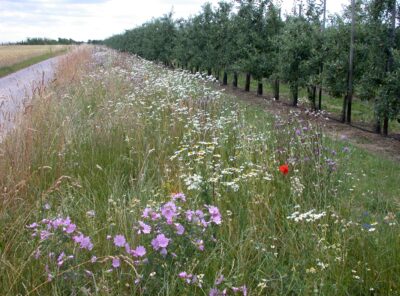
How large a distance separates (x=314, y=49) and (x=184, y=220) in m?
10.3

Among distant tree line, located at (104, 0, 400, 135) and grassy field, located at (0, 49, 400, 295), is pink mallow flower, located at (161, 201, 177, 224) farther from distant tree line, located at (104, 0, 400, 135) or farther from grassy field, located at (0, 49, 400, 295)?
distant tree line, located at (104, 0, 400, 135)

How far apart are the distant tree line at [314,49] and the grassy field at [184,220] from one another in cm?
427

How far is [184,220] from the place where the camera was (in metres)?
2.37

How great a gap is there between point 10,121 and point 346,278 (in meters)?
3.62

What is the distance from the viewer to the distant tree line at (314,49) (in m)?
9.22

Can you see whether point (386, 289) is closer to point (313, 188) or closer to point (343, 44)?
point (313, 188)

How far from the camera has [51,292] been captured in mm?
2299

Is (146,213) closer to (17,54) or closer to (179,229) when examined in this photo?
(179,229)

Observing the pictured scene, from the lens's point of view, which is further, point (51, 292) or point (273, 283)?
point (273, 283)

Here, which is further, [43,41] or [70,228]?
[43,41]

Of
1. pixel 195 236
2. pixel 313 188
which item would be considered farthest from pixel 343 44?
pixel 195 236

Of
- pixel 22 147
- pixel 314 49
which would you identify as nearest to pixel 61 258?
pixel 22 147

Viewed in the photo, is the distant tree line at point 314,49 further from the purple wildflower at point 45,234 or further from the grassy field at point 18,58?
the grassy field at point 18,58

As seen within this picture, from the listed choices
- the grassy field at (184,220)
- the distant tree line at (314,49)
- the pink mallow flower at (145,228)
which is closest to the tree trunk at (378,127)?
the distant tree line at (314,49)
